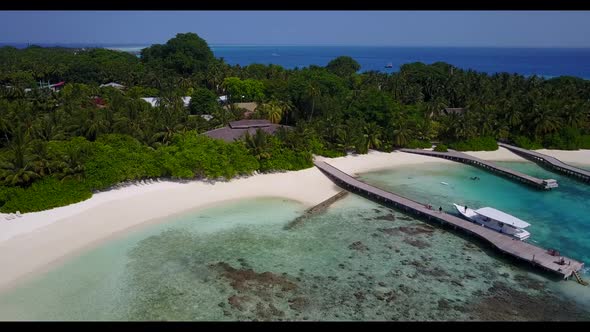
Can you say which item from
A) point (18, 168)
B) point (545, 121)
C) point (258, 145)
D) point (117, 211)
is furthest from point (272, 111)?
point (545, 121)

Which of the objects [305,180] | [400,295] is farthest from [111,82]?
[400,295]

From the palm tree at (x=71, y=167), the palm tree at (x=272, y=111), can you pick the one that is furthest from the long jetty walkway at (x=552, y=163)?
the palm tree at (x=71, y=167)

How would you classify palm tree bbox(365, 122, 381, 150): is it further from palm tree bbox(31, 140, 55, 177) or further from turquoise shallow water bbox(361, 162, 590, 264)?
palm tree bbox(31, 140, 55, 177)

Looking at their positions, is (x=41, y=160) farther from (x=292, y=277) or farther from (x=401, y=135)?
(x=401, y=135)

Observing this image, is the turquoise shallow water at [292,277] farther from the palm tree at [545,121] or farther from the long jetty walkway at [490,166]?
the palm tree at [545,121]

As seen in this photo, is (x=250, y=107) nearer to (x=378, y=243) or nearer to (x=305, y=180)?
(x=305, y=180)

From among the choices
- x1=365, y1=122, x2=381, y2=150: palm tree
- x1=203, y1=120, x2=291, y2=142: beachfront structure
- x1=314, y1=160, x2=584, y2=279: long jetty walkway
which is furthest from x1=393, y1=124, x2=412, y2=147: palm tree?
x1=203, y1=120, x2=291, y2=142: beachfront structure

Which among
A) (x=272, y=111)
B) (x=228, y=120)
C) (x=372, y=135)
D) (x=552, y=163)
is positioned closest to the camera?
(x=552, y=163)
